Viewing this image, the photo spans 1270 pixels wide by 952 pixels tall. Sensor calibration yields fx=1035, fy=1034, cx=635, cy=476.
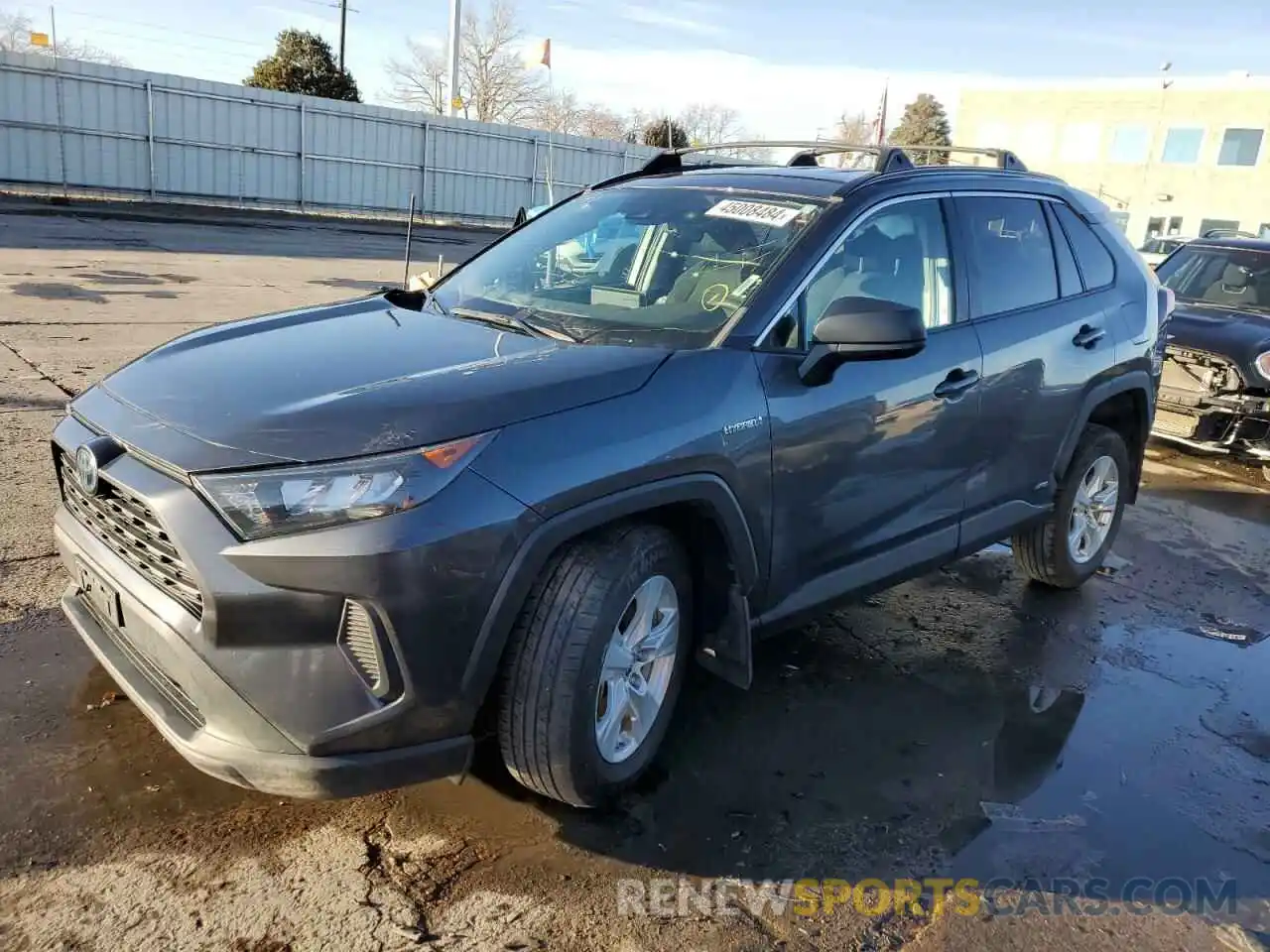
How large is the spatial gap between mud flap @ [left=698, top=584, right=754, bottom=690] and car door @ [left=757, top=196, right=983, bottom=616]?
18 centimetres

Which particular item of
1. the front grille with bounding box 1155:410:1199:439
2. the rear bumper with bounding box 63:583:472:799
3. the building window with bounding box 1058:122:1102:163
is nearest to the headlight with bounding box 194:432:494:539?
the rear bumper with bounding box 63:583:472:799

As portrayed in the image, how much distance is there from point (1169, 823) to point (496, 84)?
51384 mm

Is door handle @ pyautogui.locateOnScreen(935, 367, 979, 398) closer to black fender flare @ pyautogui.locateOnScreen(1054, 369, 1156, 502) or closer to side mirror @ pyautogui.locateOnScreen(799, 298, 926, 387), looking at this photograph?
side mirror @ pyautogui.locateOnScreen(799, 298, 926, 387)

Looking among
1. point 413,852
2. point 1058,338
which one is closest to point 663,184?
point 1058,338

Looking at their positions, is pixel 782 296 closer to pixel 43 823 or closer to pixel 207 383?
pixel 207 383

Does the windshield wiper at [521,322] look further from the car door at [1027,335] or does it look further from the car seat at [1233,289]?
the car seat at [1233,289]

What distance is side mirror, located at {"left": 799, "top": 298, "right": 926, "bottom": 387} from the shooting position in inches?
122

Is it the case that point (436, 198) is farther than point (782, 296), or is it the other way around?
point (436, 198)

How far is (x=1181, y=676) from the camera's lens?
4.32 meters

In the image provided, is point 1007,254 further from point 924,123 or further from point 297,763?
point 924,123

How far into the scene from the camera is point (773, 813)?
3.09 meters

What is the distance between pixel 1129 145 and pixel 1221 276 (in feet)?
131

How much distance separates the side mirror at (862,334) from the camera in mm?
3090

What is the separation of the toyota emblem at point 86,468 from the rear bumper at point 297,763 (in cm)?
54
